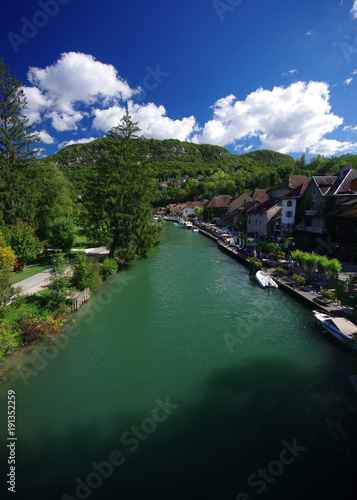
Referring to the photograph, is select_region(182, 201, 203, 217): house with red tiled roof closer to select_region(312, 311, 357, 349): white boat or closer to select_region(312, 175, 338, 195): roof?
select_region(312, 175, 338, 195): roof

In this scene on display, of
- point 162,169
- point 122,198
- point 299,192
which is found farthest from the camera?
point 162,169

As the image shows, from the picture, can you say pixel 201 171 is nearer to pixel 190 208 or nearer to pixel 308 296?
pixel 190 208

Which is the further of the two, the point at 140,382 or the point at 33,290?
the point at 33,290

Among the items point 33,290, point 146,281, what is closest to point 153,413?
point 33,290

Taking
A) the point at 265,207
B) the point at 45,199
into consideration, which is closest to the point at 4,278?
the point at 45,199

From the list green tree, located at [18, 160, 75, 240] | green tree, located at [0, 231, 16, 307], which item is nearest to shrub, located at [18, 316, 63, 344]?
green tree, located at [0, 231, 16, 307]

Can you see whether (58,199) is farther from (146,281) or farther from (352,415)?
(352,415)
